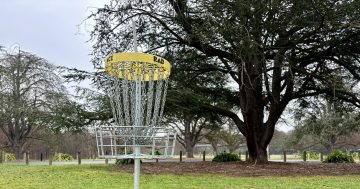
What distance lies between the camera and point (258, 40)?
1417cm

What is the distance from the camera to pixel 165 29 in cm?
1822

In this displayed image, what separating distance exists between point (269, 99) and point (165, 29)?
17.8 ft

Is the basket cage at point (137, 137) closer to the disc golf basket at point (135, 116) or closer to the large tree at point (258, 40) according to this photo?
the disc golf basket at point (135, 116)

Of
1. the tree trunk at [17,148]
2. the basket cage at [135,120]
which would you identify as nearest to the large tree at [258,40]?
the basket cage at [135,120]

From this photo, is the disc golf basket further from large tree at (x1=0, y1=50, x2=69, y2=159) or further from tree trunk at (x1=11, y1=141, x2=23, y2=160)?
tree trunk at (x1=11, y1=141, x2=23, y2=160)

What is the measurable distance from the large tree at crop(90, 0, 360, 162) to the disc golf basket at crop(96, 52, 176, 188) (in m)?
8.31

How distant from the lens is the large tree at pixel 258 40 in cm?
1373

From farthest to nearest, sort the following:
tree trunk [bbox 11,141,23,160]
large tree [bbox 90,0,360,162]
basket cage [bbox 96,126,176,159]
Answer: tree trunk [bbox 11,141,23,160] < large tree [bbox 90,0,360,162] < basket cage [bbox 96,126,176,159]

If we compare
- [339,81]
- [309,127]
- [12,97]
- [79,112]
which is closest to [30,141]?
[12,97]

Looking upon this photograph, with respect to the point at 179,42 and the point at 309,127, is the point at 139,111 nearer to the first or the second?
the point at 179,42

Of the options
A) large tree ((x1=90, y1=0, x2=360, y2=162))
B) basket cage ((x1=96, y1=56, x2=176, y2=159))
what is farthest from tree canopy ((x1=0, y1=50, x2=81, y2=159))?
basket cage ((x1=96, y1=56, x2=176, y2=159))

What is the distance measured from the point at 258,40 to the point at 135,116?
10.2 m

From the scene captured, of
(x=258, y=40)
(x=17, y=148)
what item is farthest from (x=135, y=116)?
(x=17, y=148)

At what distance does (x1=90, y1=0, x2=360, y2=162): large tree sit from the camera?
13.7 m
